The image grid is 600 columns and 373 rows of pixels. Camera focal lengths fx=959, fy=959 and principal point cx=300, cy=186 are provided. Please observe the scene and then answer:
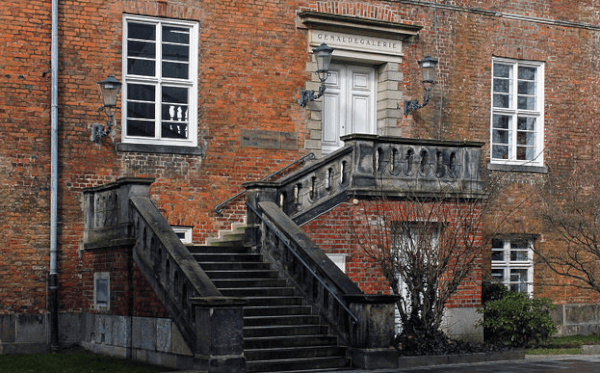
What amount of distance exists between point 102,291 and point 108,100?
3226mm

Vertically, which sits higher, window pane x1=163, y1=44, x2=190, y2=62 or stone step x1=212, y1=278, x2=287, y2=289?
window pane x1=163, y1=44, x2=190, y2=62

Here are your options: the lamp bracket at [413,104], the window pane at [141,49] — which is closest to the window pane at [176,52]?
the window pane at [141,49]

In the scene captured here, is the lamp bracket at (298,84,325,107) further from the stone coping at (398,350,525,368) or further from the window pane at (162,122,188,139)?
the stone coping at (398,350,525,368)

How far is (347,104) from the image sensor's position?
19.4m

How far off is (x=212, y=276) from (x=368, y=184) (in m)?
3.13

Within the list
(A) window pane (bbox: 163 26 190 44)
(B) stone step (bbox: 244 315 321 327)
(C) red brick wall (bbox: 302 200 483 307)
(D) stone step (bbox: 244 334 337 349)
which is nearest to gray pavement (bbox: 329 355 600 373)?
(D) stone step (bbox: 244 334 337 349)

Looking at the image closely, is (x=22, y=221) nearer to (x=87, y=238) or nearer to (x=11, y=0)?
(x=87, y=238)

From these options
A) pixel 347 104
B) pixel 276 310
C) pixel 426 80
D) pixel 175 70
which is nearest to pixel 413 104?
pixel 426 80

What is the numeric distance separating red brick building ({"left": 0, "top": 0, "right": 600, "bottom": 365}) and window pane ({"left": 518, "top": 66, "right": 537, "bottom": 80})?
0.03 m

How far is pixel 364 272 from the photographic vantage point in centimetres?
1619

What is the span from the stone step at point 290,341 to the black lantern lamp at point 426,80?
275 inches

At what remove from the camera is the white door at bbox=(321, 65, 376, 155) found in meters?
19.2

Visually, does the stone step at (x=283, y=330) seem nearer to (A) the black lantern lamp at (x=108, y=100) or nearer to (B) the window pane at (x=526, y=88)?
(A) the black lantern lamp at (x=108, y=100)

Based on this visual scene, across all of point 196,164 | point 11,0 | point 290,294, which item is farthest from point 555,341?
point 11,0
